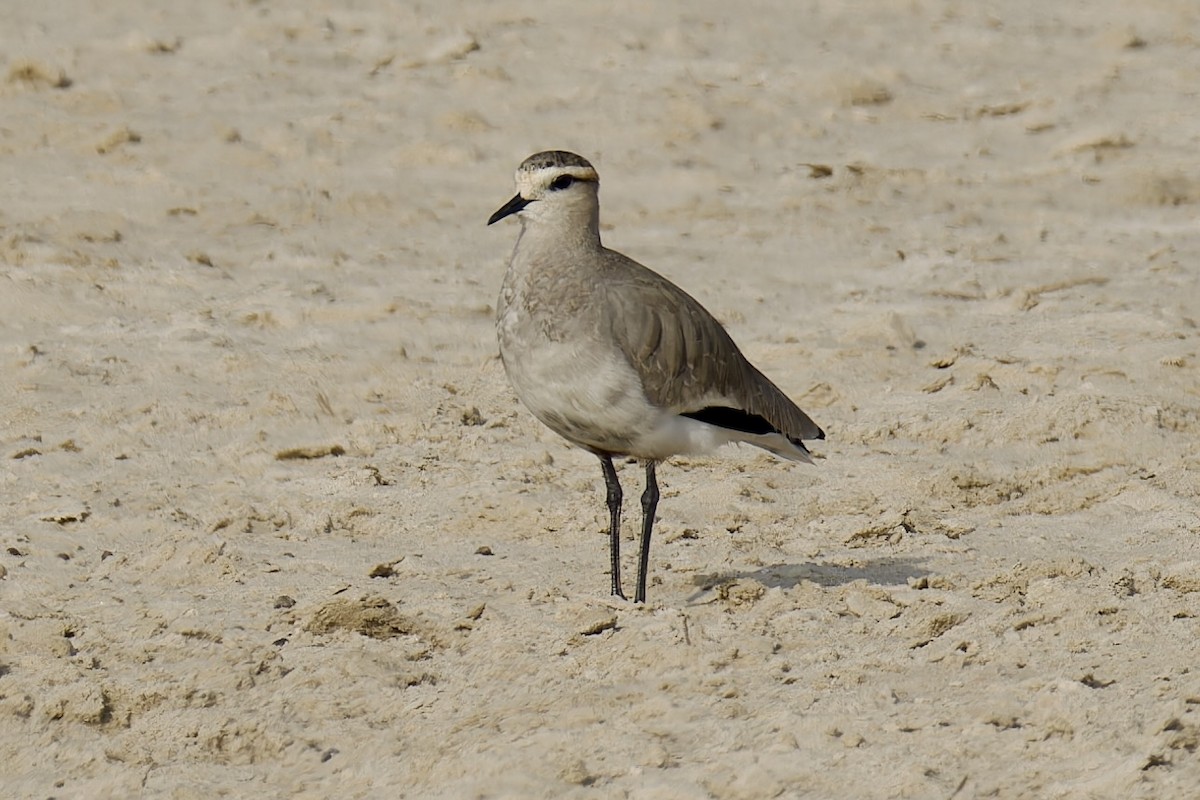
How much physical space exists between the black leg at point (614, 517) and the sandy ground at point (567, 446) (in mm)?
177

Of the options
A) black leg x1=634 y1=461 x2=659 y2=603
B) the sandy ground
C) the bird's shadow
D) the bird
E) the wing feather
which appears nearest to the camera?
the sandy ground

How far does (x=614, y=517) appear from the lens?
21.3 feet

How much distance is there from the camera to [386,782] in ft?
Result: 17.1

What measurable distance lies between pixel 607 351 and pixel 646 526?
0.70 meters

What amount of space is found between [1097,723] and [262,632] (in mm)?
2630

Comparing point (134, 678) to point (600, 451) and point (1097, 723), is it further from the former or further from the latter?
point (1097, 723)

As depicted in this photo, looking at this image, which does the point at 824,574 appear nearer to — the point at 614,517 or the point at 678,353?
the point at 614,517

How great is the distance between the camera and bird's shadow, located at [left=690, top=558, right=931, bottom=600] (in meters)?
6.47

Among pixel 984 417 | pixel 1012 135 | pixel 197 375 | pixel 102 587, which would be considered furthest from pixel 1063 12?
pixel 102 587

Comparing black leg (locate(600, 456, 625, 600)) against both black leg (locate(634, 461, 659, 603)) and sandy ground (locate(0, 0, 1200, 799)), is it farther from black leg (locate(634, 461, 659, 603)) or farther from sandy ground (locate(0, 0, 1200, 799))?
sandy ground (locate(0, 0, 1200, 799))

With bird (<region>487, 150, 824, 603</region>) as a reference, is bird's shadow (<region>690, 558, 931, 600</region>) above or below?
below

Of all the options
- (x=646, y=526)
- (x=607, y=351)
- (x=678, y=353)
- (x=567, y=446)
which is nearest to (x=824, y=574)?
(x=646, y=526)

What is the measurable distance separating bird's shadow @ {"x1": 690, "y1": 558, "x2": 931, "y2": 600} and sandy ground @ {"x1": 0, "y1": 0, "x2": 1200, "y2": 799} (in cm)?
4

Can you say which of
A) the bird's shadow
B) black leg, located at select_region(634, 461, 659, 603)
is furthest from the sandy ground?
black leg, located at select_region(634, 461, 659, 603)
